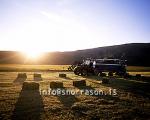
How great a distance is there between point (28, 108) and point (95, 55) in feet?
369

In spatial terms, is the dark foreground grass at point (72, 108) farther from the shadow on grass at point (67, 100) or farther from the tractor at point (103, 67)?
the tractor at point (103, 67)

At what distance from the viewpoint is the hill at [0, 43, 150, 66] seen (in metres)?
106

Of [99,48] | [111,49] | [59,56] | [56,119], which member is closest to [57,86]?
[56,119]

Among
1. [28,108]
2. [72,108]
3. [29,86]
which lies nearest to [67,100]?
[72,108]

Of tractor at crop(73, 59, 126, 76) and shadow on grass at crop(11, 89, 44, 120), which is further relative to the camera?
tractor at crop(73, 59, 126, 76)

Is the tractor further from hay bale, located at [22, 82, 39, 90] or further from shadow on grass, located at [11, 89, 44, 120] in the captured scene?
shadow on grass, located at [11, 89, 44, 120]

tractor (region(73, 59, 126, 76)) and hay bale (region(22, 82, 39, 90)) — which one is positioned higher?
tractor (region(73, 59, 126, 76))

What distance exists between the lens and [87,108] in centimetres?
1191

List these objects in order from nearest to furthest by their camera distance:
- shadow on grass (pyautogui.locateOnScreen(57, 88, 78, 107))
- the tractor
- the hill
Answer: shadow on grass (pyautogui.locateOnScreen(57, 88, 78, 107)) < the tractor < the hill

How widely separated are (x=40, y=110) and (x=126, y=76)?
23.1 meters

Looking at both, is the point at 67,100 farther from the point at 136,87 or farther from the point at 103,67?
the point at 103,67

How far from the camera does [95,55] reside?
123312mm

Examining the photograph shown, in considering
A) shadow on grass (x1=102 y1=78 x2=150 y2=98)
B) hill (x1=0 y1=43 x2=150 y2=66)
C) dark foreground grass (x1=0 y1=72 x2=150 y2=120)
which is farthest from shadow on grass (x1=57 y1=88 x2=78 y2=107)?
hill (x1=0 y1=43 x2=150 y2=66)

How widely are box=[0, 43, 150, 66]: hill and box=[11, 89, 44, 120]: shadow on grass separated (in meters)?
77.0
